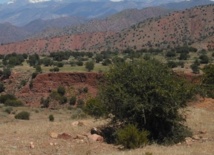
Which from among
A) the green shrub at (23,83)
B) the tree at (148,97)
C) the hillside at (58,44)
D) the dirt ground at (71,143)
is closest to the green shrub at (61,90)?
the green shrub at (23,83)

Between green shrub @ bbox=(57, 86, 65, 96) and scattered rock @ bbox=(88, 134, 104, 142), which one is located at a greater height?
scattered rock @ bbox=(88, 134, 104, 142)

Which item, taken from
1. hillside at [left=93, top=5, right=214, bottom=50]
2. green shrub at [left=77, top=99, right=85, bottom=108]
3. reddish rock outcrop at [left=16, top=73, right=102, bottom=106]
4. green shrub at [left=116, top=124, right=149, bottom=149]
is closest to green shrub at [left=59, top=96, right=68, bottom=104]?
green shrub at [left=77, top=99, right=85, bottom=108]

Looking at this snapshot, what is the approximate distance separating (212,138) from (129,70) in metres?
4.67

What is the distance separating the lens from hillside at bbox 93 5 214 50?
131375 mm

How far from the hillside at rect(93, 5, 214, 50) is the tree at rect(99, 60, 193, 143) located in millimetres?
105723

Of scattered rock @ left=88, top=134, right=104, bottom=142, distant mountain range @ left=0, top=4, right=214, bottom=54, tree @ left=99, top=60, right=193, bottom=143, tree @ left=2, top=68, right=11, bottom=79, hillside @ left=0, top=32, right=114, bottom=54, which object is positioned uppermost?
tree @ left=99, top=60, right=193, bottom=143

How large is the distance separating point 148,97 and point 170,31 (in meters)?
125

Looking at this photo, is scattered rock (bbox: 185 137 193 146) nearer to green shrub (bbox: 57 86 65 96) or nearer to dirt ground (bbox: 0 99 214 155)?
dirt ground (bbox: 0 99 214 155)

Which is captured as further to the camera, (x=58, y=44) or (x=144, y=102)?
(x=58, y=44)

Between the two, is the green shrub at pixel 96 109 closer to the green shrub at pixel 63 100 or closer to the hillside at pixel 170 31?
the green shrub at pixel 63 100

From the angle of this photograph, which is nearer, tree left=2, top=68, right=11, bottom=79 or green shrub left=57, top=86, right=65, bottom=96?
green shrub left=57, top=86, right=65, bottom=96

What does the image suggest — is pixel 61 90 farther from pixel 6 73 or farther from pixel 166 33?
pixel 166 33

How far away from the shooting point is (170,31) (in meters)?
141

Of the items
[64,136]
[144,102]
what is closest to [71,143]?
[64,136]
